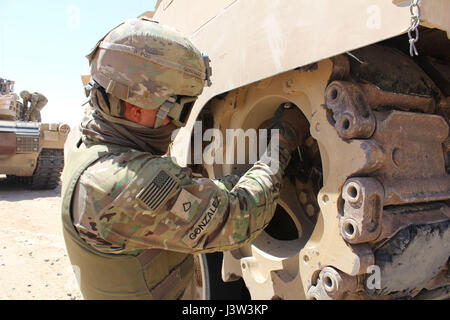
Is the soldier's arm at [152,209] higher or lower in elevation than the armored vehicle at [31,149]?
higher

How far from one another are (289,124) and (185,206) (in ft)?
2.33

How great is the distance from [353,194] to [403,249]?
0.24 meters

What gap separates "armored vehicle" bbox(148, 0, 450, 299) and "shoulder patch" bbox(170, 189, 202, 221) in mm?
471

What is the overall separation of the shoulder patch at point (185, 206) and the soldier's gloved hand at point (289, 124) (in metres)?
0.57

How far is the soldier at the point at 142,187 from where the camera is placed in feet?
3.91

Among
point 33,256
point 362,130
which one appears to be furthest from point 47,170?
point 362,130

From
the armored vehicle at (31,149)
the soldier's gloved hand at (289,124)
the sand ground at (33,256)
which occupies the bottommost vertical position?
the sand ground at (33,256)

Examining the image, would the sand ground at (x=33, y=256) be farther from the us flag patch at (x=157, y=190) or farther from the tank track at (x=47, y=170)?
the us flag patch at (x=157, y=190)

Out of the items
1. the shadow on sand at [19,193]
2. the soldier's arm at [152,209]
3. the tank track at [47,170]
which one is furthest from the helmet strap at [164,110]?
the tank track at [47,170]

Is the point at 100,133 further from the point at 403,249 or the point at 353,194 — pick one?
the point at 403,249

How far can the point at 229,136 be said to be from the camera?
6.25 ft

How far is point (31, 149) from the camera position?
27.0 ft

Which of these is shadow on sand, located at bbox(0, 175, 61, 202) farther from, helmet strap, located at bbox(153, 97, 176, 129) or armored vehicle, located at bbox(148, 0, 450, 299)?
armored vehicle, located at bbox(148, 0, 450, 299)

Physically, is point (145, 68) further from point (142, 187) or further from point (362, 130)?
point (362, 130)
